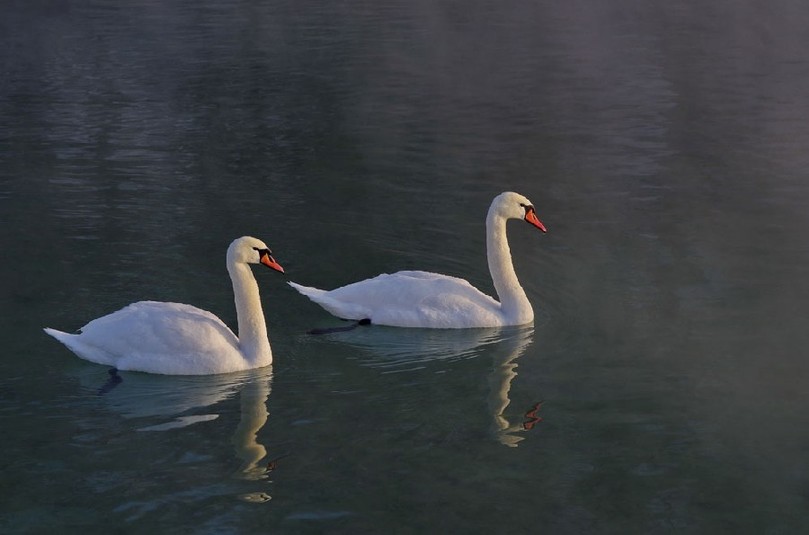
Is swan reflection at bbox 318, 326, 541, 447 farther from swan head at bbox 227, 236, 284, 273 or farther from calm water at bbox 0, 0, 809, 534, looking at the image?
swan head at bbox 227, 236, 284, 273

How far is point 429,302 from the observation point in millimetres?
14430

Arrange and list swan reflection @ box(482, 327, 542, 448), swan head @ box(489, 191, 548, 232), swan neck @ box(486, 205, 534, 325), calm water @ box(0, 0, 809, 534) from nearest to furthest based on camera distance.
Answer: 1. calm water @ box(0, 0, 809, 534)
2. swan reflection @ box(482, 327, 542, 448)
3. swan neck @ box(486, 205, 534, 325)
4. swan head @ box(489, 191, 548, 232)

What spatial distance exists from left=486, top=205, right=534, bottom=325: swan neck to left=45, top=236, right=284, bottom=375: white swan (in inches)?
114

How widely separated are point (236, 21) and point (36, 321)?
33.9 metres

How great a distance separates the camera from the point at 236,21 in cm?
4691

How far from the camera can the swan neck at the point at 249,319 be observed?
1288 cm

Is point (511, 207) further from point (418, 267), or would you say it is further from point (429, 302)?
point (418, 267)

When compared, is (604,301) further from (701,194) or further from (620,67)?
(620,67)

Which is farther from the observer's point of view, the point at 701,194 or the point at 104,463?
the point at 701,194

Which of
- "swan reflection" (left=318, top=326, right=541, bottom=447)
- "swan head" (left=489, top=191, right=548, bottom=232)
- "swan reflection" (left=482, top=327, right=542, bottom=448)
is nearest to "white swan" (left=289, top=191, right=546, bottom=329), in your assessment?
"swan reflection" (left=318, top=326, right=541, bottom=447)

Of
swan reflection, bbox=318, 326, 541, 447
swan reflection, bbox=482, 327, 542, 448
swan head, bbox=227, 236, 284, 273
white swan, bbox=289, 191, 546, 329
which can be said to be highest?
swan head, bbox=227, 236, 284, 273

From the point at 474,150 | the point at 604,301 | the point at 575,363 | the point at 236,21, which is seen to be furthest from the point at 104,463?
the point at 236,21

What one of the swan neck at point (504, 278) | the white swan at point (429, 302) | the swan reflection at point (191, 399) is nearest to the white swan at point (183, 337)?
the swan reflection at point (191, 399)

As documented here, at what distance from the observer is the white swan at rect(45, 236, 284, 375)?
12.6 m
